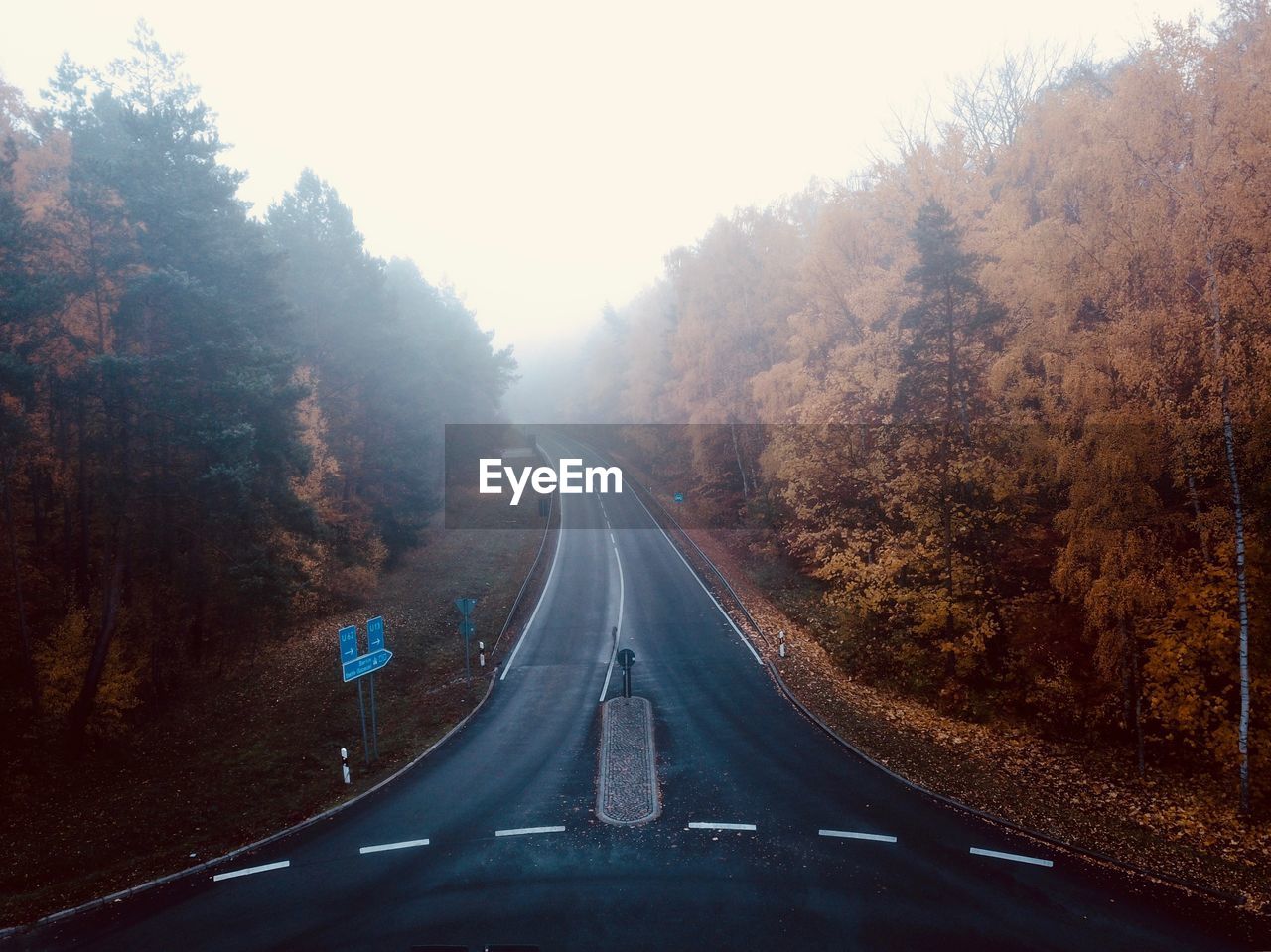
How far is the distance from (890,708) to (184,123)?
86.9 feet

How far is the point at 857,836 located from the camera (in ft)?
41.1

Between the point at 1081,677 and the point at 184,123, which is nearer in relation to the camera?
the point at 1081,677

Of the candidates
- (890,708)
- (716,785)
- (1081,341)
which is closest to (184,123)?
Answer: (716,785)

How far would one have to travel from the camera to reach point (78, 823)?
13.4 m

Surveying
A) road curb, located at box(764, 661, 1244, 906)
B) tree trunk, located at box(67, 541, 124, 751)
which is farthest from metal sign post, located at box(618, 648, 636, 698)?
tree trunk, located at box(67, 541, 124, 751)

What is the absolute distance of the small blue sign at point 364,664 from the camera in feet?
49.3

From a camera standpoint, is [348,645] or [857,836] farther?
[348,645]

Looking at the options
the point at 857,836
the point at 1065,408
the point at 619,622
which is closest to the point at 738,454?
the point at 619,622

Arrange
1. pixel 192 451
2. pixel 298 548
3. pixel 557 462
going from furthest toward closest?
pixel 557 462 → pixel 298 548 → pixel 192 451

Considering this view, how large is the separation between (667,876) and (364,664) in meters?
8.47

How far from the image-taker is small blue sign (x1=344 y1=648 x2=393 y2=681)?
592 inches

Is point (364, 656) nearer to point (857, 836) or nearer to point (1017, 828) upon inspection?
point (857, 836)

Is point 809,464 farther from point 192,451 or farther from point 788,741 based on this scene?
point 192,451

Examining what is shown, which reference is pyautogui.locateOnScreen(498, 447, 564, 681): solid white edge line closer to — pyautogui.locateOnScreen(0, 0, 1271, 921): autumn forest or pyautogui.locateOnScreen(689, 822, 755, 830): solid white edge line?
pyautogui.locateOnScreen(0, 0, 1271, 921): autumn forest
